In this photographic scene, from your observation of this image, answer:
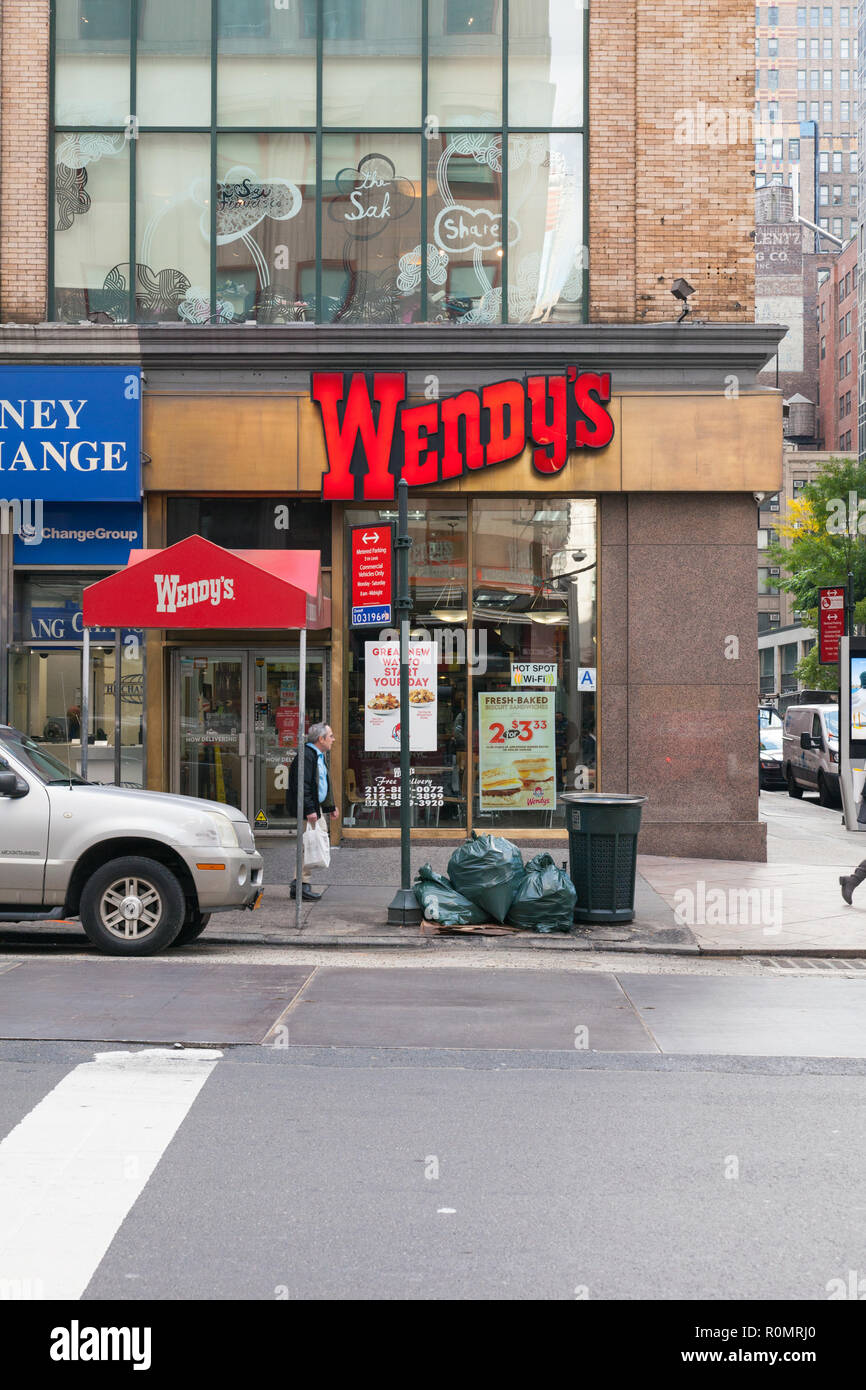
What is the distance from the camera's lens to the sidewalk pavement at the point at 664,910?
10.7 meters

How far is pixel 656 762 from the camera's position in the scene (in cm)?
1580

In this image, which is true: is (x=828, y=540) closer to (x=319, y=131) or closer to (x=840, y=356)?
(x=319, y=131)

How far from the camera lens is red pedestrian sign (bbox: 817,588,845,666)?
2612 cm

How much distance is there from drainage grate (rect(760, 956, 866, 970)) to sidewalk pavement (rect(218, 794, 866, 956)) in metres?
0.05

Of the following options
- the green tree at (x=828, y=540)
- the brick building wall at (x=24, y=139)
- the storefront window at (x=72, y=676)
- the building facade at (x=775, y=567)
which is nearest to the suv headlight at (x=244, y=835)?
the storefront window at (x=72, y=676)

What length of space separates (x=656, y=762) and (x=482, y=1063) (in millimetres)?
9361

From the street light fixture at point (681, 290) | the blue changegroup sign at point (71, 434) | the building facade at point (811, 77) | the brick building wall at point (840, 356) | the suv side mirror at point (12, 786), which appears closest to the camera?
the suv side mirror at point (12, 786)

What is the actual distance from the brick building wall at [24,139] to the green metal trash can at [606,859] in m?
9.69

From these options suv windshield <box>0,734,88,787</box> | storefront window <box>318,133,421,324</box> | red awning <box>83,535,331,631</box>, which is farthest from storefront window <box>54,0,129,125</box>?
suv windshield <box>0,734,88,787</box>

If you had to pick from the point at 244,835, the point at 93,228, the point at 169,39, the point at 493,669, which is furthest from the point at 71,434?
the point at 244,835

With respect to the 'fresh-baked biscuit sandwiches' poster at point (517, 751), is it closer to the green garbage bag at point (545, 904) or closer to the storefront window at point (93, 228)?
the green garbage bag at point (545, 904)

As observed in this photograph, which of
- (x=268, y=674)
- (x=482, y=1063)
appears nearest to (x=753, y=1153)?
(x=482, y=1063)

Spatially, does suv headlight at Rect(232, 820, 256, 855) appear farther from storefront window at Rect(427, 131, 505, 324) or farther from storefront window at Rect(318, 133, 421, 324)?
storefront window at Rect(427, 131, 505, 324)
